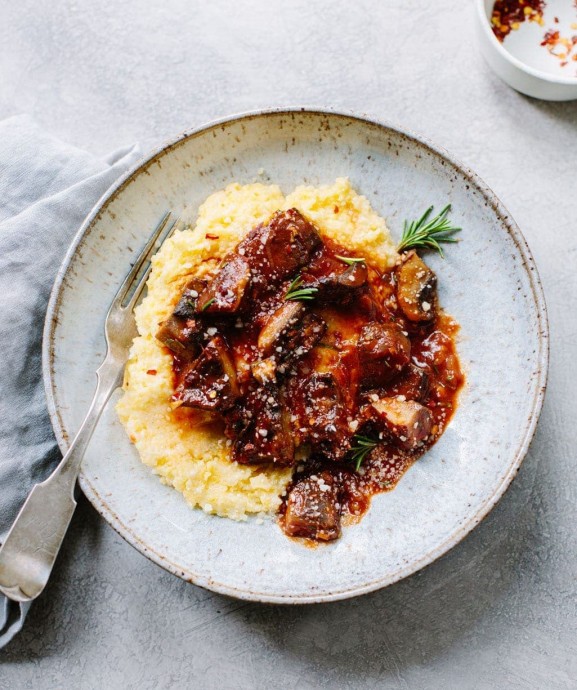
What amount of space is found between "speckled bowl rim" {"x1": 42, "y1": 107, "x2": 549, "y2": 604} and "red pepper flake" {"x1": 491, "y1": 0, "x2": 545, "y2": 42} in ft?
4.45

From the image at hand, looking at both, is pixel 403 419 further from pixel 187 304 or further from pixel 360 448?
pixel 187 304

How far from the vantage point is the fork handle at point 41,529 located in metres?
3.48

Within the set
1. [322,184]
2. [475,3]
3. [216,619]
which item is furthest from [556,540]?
[475,3]

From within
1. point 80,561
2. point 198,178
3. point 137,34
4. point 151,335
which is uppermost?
point 137,34

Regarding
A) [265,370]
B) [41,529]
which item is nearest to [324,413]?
[265,370]

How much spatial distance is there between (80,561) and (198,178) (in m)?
2.67

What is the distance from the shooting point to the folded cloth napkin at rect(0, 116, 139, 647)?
4.05 meters

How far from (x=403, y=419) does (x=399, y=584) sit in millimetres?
1284

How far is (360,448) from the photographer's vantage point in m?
3.81

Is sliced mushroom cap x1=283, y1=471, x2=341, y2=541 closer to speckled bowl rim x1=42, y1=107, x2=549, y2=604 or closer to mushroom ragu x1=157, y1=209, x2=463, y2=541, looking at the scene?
mushroom ragu x1=157, y1=209, x2=463, y2=541

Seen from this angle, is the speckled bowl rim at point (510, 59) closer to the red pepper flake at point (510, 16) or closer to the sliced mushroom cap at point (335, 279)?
the red pepper flake at point (510, 16)

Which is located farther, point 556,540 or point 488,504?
point 556,540

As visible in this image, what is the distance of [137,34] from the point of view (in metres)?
4.66

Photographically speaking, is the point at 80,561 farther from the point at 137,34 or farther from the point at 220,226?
the point at 137,34
